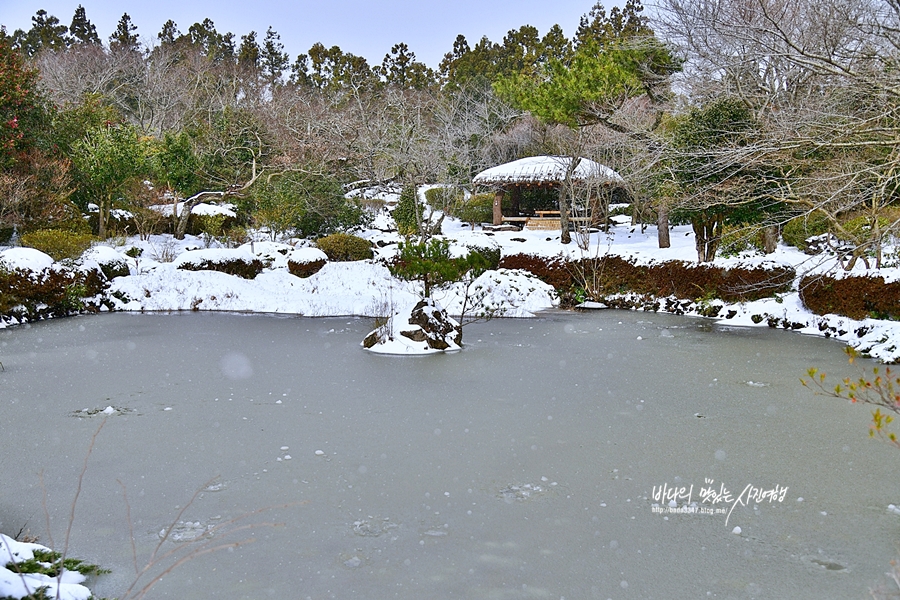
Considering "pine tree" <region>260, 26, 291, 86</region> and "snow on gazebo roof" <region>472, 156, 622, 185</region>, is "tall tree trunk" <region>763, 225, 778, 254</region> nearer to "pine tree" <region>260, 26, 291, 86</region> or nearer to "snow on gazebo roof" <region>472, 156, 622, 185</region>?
"snow on gazebo roof" <region>472, 156, 622, 185</region>

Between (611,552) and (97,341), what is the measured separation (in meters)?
10.0

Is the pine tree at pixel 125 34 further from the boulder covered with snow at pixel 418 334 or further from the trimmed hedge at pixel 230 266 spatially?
the boulder covered with snow at pixel 418 334

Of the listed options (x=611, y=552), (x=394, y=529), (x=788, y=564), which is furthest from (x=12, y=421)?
(x=788, y=564)

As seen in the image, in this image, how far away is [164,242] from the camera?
73.3ft

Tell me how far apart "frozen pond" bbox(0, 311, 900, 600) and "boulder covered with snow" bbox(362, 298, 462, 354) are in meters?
A: 0.47

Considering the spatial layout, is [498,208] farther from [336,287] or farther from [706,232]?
[336,287]

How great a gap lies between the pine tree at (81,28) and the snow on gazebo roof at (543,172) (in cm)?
3970

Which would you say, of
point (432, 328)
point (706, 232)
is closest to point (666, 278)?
point (706, 232)

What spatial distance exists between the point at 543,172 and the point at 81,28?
43.1 m

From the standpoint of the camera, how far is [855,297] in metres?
11.9

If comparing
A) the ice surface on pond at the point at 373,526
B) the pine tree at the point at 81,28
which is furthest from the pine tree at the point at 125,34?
the ice surface on pond at the point at 373,526

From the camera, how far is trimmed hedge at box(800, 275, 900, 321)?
11484 mm

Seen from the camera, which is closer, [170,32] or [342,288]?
[342,288]

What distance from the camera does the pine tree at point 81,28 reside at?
51.9 m
